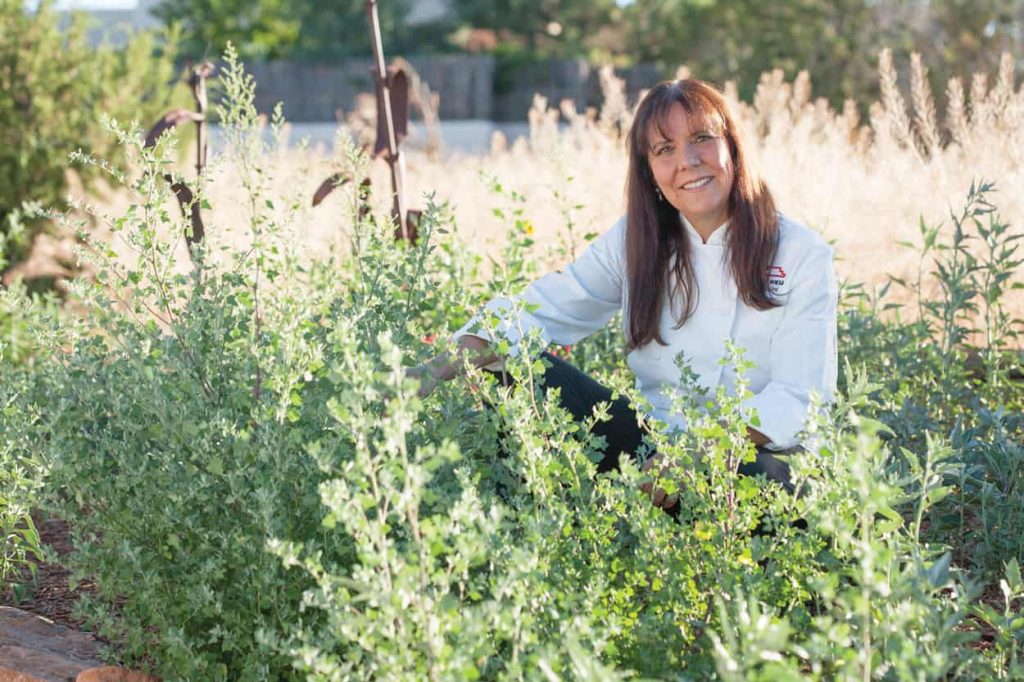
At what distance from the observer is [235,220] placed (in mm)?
5656

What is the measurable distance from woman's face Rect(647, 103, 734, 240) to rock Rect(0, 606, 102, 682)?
173 cm

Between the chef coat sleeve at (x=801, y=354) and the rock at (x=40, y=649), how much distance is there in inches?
60.9

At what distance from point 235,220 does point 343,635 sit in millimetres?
4266

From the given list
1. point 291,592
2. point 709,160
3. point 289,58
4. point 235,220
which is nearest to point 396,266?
point 709,160

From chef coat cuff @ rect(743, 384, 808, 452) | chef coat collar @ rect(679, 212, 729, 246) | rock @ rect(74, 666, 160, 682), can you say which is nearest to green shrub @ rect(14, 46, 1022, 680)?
rock @ rect(74, 666, 160, 682)

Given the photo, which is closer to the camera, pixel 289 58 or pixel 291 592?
pixel 291 592

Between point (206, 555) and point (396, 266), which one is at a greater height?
point (396, 266)

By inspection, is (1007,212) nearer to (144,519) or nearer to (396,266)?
(396,266)

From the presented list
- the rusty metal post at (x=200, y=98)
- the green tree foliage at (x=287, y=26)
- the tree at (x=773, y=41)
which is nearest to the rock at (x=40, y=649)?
the rusty metal post at (x=200, y=98)

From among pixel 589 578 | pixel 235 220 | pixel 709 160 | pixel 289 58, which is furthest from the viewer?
pixel 289 58

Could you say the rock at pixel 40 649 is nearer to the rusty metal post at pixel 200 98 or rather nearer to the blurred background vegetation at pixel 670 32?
the rusty metal post at pixel 200 98

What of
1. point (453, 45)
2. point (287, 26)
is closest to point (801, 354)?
point (453, 45)

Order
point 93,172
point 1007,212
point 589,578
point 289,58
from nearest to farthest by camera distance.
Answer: point 589,578 → point 1007,212 → point 93,172 → point 289,58

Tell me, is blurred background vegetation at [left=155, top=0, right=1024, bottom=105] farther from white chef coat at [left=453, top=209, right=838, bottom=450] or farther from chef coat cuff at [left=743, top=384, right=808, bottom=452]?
chef coat cuff at [left=743, top=384, right=808, bottom=452]
